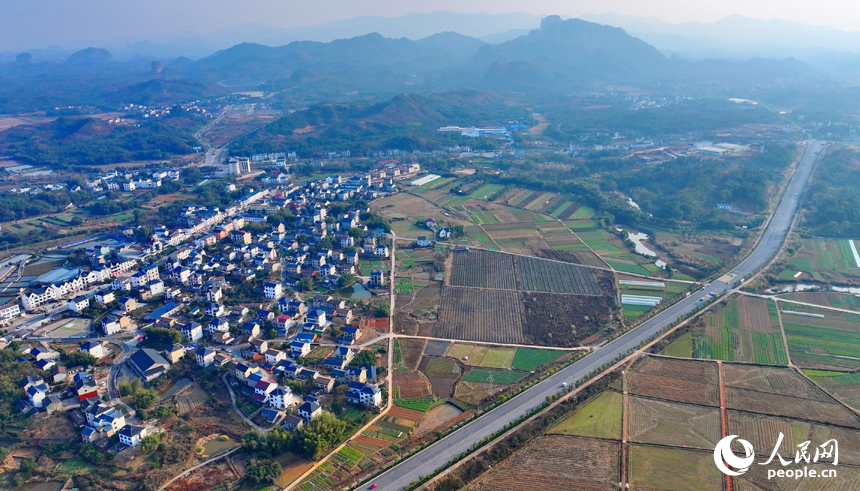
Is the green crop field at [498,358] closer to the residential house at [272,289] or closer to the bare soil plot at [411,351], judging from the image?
the bare soil plot at [411,351]

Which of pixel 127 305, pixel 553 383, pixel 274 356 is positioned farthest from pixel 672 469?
pixel 127 305

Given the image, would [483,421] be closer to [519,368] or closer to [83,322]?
[519,368]

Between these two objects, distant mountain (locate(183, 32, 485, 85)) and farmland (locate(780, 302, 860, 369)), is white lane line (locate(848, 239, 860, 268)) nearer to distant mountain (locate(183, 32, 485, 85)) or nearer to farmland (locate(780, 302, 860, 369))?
farmland (locate(780, 302, 860, 369))

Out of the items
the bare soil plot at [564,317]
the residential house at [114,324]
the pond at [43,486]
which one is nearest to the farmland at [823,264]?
the bare soil plot at [564,317]

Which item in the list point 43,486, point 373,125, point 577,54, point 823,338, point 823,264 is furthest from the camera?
point 577,54

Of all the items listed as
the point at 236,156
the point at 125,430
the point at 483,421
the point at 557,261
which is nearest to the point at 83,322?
the point at 125,430

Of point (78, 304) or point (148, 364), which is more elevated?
point (78, 304)

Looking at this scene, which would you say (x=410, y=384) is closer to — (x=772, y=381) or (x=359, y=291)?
(x=359, y=291)

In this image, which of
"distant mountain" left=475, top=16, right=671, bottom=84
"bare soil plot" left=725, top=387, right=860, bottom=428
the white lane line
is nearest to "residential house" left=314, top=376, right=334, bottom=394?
"bare soil plot" left=725, top=387, right=860, bottom=428
